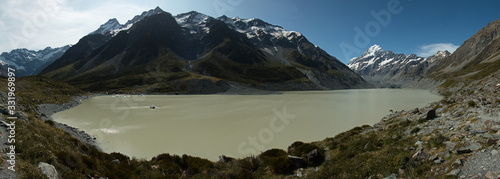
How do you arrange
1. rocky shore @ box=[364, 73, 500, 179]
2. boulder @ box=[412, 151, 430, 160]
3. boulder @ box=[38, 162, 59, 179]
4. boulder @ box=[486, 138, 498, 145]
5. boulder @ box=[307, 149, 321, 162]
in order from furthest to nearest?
boulder @ box=[307, 149, 321, 162]
boulder @ box=[412, 151, 430, 160]
boulder @ box=[38, 162, 59, 179]
boulder @ box=[486, 138, 498, 145]
rocky shore @ box=[364, 73, 500, 179]

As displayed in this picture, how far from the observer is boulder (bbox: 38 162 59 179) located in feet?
25.0

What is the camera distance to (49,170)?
26.1 ft

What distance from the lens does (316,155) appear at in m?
12.0

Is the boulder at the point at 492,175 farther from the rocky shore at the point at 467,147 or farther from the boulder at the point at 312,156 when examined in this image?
the boulder at the point at 312,156

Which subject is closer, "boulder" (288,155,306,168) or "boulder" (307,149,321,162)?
"boulder" (288,155,306,168)

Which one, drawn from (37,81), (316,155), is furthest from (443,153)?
(37,81)

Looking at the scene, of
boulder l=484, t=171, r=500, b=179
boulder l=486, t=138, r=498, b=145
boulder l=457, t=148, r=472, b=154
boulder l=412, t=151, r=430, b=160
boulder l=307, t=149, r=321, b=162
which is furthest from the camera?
boulder l=307, t=149, r=321, b=162

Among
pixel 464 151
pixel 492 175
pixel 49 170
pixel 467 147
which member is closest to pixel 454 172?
pixel 492 175

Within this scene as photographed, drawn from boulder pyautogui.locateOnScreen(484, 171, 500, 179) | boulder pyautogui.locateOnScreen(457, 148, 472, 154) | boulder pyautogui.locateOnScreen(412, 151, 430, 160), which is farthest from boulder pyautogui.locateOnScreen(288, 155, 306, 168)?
boulder pyautogui.locateOnScreen(484, 171, 500, 179)

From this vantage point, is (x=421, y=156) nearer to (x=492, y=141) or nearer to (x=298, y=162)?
(x=492, y=141)

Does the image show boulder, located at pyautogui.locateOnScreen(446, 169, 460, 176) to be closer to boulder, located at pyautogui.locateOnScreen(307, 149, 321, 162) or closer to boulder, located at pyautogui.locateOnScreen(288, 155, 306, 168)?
boulder, located at pyautogui.locateOnScreen(307, 149, 321, 162)

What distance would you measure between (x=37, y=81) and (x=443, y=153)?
12915 cm

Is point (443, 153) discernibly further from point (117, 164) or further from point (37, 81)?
point (37, 81)

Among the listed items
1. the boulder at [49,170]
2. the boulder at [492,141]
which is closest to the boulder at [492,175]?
the boulder at [492,141]
